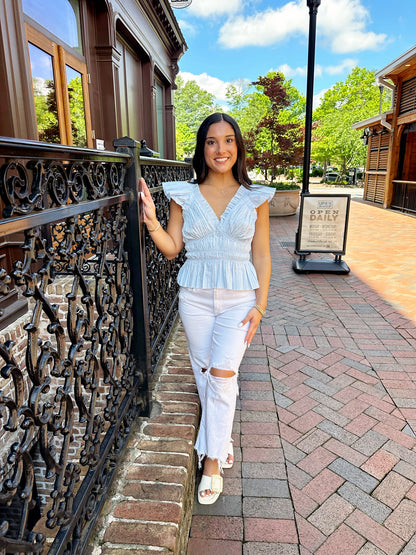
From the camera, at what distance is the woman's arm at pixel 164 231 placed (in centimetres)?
190

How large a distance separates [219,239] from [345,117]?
31713 millimetres

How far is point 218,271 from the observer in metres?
1.88

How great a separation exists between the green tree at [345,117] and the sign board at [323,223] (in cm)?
2368

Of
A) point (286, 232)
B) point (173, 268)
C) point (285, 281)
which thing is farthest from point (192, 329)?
point (286, 232)

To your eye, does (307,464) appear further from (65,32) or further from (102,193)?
(65,32)

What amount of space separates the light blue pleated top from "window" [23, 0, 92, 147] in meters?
2.98

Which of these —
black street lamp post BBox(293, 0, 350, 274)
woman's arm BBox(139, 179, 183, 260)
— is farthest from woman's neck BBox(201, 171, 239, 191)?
black street lamp post BBox(293, 0, 350, 274)

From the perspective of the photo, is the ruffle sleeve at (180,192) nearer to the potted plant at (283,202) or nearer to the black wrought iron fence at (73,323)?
the black wrought iron fence at (73,323)

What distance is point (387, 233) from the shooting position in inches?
362

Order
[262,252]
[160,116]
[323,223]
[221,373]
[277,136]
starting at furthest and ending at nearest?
1. [277,136]
2. [160,116]
3. [323,223]
4. [262,252]
5. [221,373]

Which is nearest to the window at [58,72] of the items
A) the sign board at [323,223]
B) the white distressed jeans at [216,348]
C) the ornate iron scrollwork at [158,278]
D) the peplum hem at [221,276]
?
the ornate iron scrollwork at [158,278]

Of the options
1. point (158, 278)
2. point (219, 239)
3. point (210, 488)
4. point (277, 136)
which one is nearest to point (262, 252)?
point (219, 239)

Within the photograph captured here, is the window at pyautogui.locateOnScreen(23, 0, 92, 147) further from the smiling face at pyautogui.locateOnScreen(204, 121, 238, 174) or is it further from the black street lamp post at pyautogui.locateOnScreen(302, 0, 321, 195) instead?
the black street lamp post at pyautogui.locateOnScreen(302, 0, 321, 195)

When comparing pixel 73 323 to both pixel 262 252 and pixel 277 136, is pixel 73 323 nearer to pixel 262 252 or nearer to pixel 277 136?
pixel 262 252
